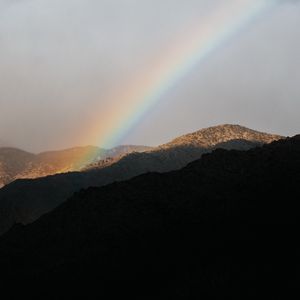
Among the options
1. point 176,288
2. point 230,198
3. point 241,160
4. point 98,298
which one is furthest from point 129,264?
point 241,160

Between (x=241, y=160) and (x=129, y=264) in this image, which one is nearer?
(x=129, y=264)

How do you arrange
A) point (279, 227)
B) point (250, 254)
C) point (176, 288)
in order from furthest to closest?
1. point (279, 227)
2. point (250, 254)
3. point (176, 288)

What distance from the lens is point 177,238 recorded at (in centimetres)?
5669

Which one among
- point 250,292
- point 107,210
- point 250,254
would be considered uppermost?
point 107,210

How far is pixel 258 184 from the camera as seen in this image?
63.2 meters

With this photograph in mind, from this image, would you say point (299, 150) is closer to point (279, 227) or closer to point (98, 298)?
point (279, 227)

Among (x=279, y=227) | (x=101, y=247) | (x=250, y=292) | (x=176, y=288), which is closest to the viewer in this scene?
(x=250, y=292)

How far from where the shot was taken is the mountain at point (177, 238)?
153 feet

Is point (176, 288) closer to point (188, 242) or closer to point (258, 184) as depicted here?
point (188, 242)

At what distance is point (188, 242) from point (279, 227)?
8665mm

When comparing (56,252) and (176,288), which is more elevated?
(56,252)

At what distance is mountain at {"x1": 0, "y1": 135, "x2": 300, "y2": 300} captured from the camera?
4678cm

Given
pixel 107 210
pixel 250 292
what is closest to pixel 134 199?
pixel 107 210

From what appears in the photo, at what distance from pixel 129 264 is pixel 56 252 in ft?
35.2
